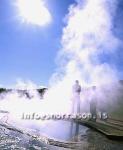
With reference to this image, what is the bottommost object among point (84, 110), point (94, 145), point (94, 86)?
point (94, 145)

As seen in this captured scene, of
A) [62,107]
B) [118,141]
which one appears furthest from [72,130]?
[62,107]

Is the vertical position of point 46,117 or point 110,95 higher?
point 110,95

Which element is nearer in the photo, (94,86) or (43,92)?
(94,86)

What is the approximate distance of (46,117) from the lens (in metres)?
35.5

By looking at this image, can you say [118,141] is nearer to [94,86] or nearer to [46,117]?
[46,117]

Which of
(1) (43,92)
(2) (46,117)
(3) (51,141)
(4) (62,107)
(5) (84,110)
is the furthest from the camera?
(1) (43,92)

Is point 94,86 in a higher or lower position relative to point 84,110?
higher

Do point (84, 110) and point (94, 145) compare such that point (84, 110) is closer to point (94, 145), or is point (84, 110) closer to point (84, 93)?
point (84, 93)

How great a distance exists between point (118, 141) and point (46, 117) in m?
16.9

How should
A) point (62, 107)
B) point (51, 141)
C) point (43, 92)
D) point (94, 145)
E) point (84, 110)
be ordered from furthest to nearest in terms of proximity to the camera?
point (43, 92) < point (62, 107) < point (84, 110) < point (51, 141) < point (94, 145)

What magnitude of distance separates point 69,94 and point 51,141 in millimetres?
25869

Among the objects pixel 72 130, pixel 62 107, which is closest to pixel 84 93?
pixel 62 107

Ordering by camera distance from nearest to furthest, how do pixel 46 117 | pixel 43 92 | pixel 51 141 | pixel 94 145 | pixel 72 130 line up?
pixel 94 145, pixel 51 141, pixel 72 130, pixel 46 117, pixel 43 92

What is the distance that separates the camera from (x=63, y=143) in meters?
18.4
